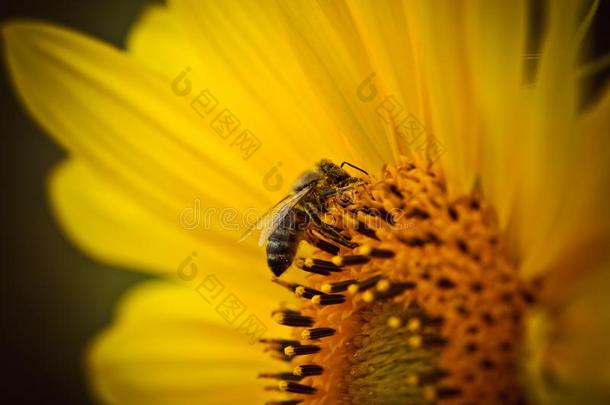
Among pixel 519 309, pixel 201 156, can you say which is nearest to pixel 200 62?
pixel 201 156

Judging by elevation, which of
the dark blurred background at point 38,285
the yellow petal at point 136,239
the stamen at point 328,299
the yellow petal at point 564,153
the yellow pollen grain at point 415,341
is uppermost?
the yellow petal at point 564,153

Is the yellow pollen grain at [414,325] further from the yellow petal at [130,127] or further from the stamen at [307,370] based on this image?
the yellow petal at [130,127]

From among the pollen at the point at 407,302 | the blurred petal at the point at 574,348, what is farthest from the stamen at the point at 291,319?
the blurred petal at the point at 574,348

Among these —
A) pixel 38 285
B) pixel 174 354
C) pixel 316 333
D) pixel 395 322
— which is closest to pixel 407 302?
pixel 395 322

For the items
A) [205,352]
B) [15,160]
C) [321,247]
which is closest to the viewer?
[321,247]

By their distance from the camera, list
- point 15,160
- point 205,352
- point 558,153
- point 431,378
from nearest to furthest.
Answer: point 558,153
point 431,378
point 205,352
point 15,160

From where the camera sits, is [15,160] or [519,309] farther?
[15,160]

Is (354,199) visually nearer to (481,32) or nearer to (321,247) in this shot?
(321,247)

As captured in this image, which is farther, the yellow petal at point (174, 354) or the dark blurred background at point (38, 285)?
the dark blurred background at point (38, 285)
